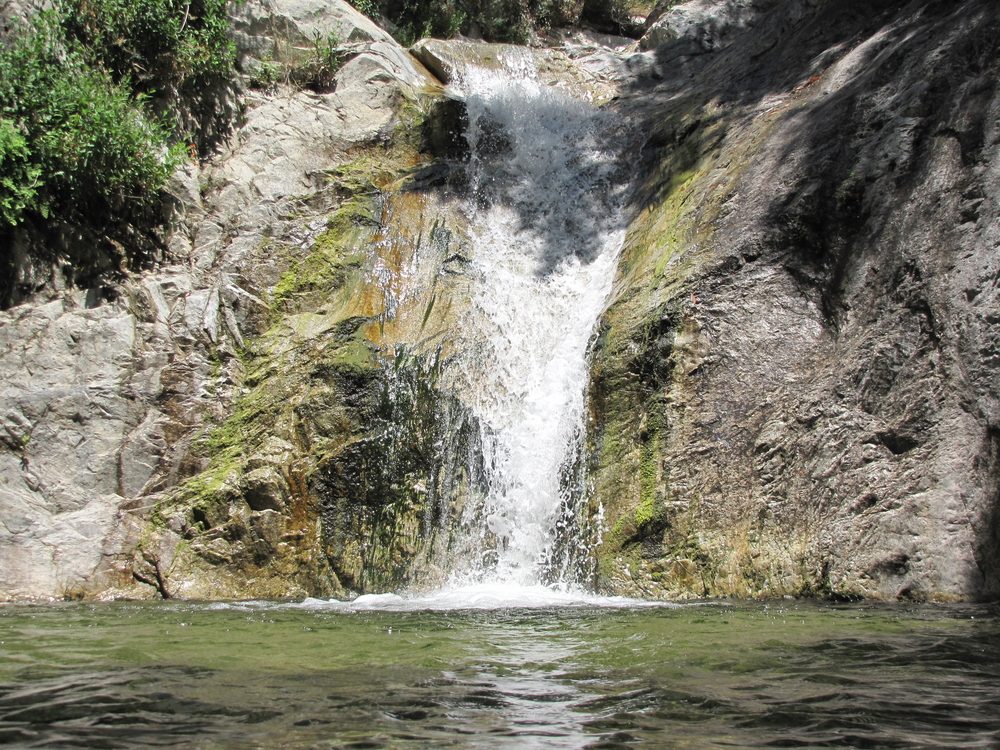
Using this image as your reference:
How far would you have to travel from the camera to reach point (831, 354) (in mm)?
7969

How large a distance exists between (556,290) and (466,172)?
3.09 metres

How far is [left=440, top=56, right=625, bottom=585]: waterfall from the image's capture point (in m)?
9.01

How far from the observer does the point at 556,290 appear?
1167cm

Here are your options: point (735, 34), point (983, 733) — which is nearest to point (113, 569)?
point (983, 733)

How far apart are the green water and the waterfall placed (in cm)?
329

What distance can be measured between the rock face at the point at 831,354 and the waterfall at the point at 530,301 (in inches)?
28.8

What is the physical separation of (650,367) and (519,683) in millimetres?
5783

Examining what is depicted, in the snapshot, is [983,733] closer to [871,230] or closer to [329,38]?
[871,230]

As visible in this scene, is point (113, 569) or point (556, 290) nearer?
point (113, 569)

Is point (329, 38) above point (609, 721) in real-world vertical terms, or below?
above

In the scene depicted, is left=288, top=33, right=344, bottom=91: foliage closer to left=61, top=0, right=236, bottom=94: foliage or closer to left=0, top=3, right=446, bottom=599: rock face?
left=61, top=0, right=236, bottom=94: foliage

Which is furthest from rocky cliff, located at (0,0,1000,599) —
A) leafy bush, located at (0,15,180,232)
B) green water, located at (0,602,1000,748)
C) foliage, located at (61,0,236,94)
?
green water, located at (0,602,1000,748)

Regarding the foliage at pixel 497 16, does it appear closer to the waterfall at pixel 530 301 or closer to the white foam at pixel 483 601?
the waterfall at pixel 530 301

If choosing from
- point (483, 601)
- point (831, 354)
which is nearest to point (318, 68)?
point (831, 354)
